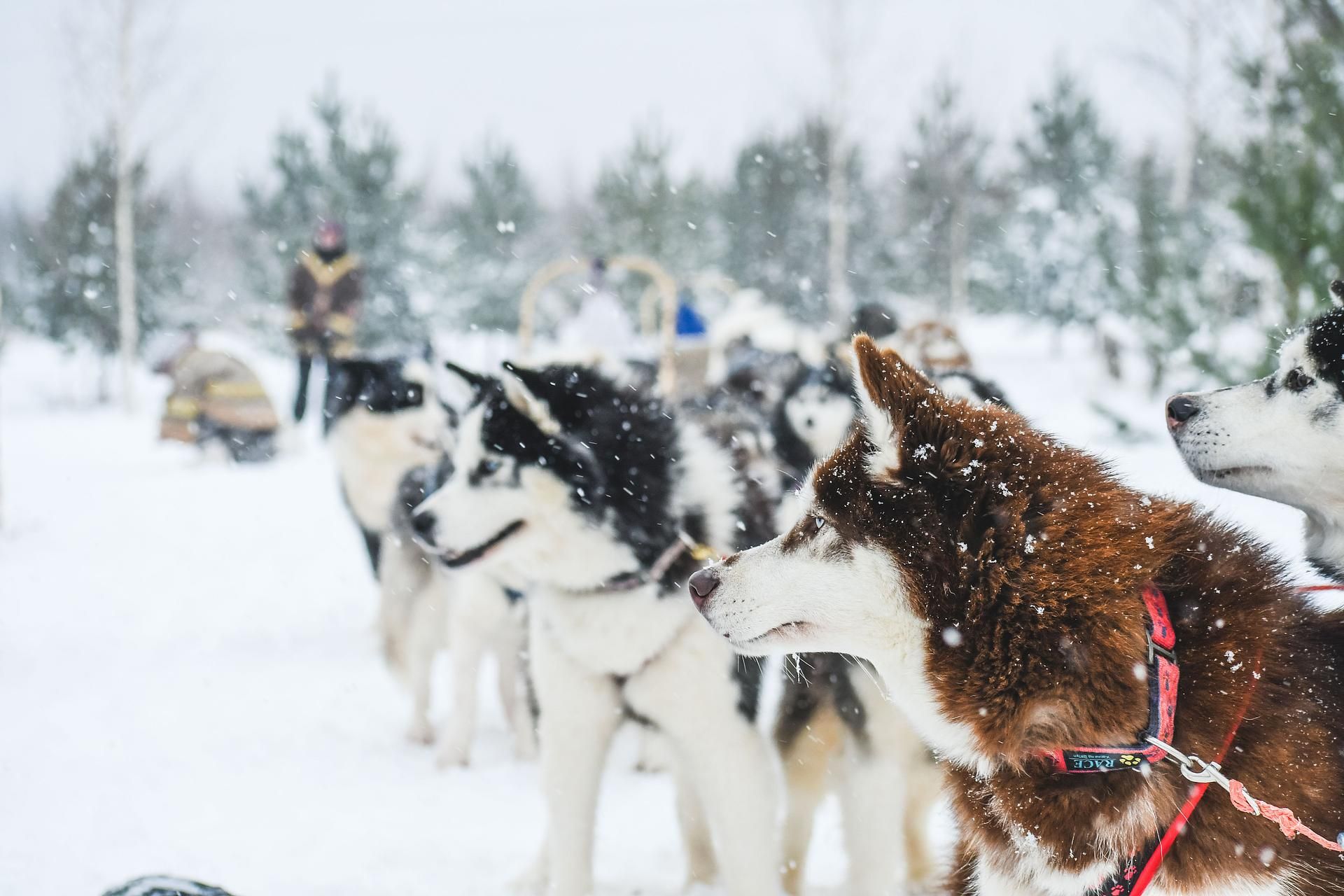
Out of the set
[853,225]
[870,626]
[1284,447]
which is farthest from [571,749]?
[853,225]

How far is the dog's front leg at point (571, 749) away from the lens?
2365 mm

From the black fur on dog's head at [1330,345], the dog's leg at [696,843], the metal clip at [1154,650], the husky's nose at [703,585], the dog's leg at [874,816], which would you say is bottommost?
the dog's leg at [696,843]

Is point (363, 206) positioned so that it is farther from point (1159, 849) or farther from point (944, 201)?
point (1159, 849)

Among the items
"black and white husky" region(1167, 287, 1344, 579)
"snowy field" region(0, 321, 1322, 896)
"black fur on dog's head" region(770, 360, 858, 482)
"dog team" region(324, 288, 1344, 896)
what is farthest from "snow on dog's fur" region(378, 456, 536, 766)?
"black and white husky" region(1167, 287, 1344, 579)

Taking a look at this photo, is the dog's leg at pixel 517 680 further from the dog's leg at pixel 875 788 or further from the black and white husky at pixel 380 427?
the dog's leg at pixel 875 788

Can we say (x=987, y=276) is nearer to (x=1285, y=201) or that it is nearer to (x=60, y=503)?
(x=1285, y=201)

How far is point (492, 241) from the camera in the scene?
19562 mm

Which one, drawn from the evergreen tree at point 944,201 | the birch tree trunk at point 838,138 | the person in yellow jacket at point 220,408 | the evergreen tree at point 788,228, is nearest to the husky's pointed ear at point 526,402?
the person in yellow jacket at point 220,408

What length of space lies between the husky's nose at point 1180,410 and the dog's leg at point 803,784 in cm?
122

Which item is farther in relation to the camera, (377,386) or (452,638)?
(377,386)

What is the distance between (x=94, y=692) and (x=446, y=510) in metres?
2.40

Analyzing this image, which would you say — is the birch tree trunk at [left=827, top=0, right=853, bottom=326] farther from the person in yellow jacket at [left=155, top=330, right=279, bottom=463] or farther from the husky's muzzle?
the husky's muzzle

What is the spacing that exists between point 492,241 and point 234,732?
56.0 ft

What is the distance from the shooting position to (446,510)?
8.40 feet
